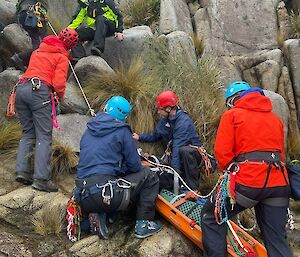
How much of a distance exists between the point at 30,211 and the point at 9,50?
15.2 ft

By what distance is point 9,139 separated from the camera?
671 cm

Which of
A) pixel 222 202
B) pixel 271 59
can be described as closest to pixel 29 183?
pixel 222 202

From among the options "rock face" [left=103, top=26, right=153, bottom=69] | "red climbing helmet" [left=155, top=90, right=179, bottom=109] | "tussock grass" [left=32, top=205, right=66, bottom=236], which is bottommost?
"tussock grass" [left=32, top=205, right=66, bottom=236]

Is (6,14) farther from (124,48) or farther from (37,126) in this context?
(37,126)

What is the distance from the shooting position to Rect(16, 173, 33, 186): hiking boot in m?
5.82

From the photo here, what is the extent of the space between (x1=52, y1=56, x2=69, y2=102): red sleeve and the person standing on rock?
2027mm

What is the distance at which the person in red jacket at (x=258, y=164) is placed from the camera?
430 centimetres

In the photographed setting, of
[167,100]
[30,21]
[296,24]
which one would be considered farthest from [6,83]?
[296,24]

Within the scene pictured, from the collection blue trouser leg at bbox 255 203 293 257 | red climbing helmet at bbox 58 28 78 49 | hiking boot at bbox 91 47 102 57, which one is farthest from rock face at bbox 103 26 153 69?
blue trouser leg at bbox 255 203 293 257

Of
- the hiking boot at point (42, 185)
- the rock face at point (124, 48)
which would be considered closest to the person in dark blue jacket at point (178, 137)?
the hiking boot at point (42, 185)

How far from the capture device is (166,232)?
525 centimetres

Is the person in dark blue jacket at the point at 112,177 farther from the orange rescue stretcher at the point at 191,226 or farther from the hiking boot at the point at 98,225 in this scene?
the orange rescue stretcher at the point at 191,226

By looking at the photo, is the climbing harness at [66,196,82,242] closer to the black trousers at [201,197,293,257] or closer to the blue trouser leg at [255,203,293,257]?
the black trousers at [201,197,293,257]

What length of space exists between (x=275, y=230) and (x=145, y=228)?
5.15 ft
